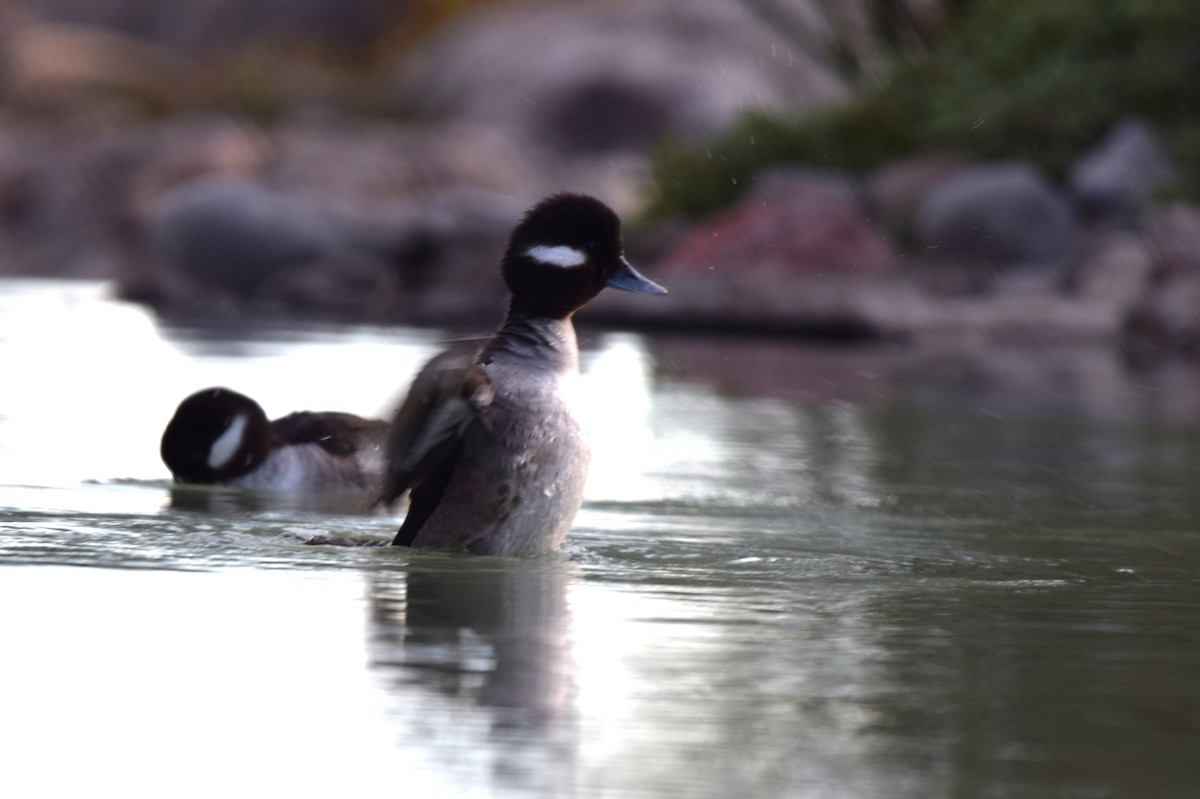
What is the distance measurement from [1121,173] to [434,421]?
16.3 m

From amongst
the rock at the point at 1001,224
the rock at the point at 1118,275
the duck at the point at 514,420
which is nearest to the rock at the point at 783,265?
the rock at the point at 1001,224

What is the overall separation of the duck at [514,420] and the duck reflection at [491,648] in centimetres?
13

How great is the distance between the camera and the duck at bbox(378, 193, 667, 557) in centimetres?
573

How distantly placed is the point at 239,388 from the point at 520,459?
6.14m

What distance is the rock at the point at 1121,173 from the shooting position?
20.7 meters

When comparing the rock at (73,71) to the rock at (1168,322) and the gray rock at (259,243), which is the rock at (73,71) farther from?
the rock at (1168,322)

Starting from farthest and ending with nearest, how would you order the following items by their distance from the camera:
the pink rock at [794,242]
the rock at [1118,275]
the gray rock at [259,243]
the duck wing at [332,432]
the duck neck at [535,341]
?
the gray rock at [259,243] → the pink rock at [794,242] → the rock at [1118,275] → the duck wing at [332,432] → the duck neck at [535,341]

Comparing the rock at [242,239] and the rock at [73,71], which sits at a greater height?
the rock at [73,71]

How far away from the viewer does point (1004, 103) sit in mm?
22062

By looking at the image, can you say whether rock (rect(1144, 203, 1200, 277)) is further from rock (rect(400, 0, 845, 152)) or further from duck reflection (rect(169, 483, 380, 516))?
rock (rect(400, 0, 845, 152))

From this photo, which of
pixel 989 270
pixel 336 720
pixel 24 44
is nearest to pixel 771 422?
pixel 336 720

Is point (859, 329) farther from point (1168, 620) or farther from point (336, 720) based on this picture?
point (336, 720)

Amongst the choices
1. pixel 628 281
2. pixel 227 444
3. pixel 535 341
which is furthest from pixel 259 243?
pixel 535 341

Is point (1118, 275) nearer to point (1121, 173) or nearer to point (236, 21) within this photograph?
point (1121, 173)
